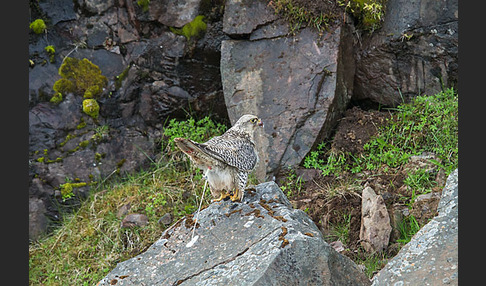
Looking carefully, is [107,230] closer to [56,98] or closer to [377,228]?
[56,98]

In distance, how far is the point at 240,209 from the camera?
529 centimetres

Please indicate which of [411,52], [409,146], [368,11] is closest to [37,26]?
[368,11]

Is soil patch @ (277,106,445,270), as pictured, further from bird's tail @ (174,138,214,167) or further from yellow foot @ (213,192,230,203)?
bird's tail @ (174,138,214,167)

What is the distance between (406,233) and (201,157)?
285 cm

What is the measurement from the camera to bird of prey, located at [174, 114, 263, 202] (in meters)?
5.05

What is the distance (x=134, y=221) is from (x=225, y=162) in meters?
2.84

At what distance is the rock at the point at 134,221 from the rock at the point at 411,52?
13.5 feet

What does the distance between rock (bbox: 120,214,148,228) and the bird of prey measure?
7.32ft

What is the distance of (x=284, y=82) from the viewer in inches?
312

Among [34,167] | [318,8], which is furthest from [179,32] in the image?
[34,167]

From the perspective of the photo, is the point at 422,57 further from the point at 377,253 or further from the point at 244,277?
the point at 244,277

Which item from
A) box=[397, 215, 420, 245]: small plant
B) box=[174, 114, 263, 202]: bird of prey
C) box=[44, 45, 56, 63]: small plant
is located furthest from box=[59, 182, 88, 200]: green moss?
box=[397, 215, 420, 245]: small plant

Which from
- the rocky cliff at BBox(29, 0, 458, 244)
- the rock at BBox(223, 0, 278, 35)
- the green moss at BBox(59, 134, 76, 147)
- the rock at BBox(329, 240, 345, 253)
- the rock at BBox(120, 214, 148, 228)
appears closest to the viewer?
the rock at BBox(329, 240, 345, 253)

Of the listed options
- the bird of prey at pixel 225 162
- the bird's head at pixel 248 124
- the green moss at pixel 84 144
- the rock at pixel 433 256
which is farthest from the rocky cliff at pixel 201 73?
the rock at pixel 433 256
